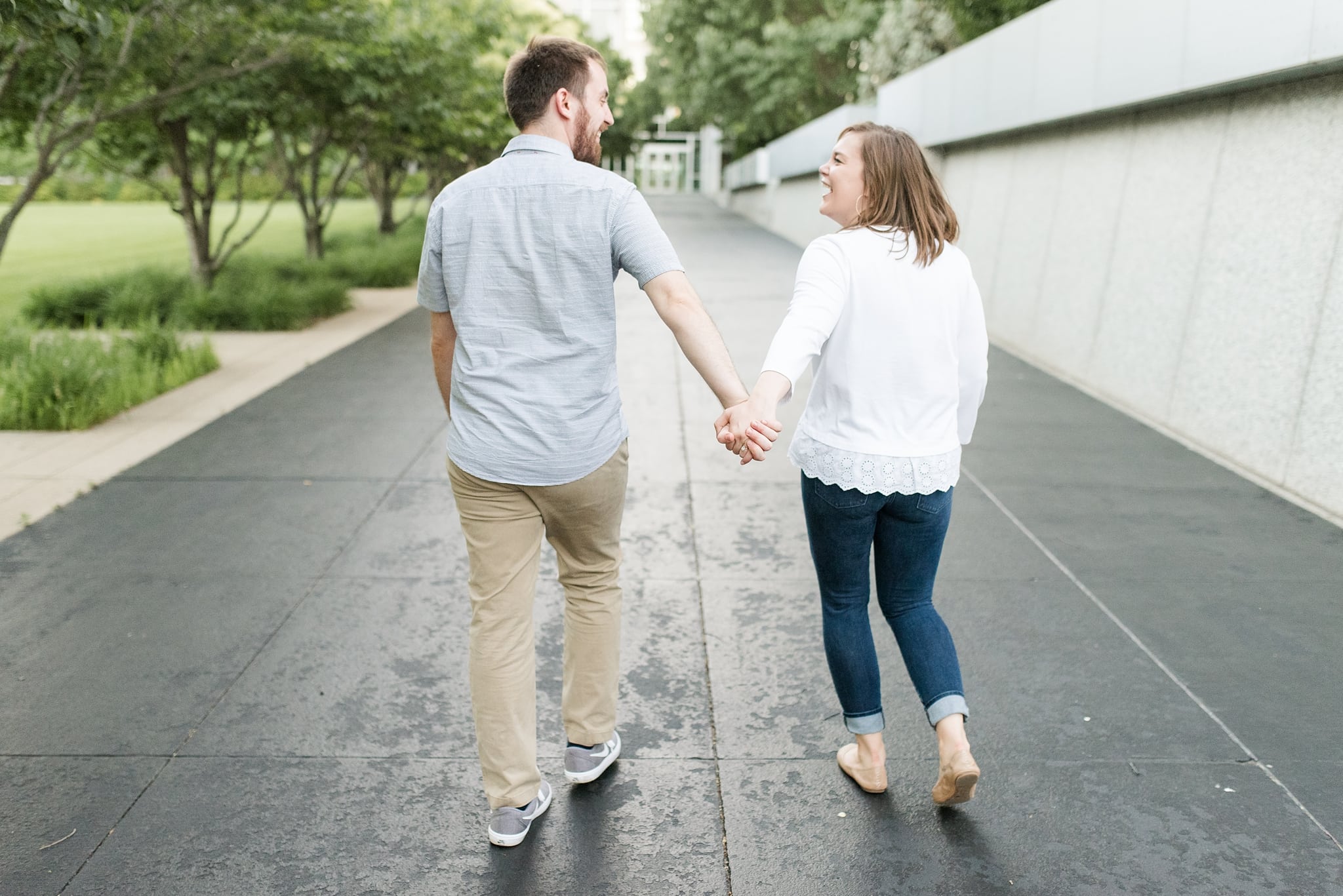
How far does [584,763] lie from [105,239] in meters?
35.8

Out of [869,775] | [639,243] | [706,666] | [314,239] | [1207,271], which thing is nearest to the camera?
[639,243]

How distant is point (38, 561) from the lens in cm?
488

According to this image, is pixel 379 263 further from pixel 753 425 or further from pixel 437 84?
pixel 753 425

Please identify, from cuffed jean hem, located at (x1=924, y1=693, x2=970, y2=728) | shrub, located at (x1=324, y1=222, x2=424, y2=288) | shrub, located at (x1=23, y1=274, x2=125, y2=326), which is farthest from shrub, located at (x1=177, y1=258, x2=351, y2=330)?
cuffed jean hem, located at (x1=924, y1=693, x2=970, y2=728)

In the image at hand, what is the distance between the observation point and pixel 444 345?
274cm

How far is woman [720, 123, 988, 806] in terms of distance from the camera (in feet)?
8.61

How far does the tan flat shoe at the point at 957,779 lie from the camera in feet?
9.12

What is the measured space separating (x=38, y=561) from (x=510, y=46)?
2577 cm

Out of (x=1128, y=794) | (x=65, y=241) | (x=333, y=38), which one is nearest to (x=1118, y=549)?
(x=1128, y=794)

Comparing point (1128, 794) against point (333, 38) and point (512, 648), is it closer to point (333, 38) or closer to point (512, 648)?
point (512, 648)

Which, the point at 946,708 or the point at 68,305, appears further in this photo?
the point at 68,305

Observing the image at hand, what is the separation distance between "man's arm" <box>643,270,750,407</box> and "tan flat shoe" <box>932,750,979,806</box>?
109 cm

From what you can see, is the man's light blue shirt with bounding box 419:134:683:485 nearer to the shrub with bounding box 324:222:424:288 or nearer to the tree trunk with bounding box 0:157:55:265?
the tree trunk with bounding box 0:157:55:265

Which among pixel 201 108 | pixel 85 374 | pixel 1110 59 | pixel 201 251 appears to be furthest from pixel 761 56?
pixel 85 374
